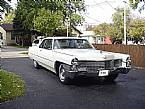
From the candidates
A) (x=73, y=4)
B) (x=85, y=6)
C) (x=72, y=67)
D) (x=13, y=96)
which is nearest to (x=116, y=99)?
(x=72, y=67)

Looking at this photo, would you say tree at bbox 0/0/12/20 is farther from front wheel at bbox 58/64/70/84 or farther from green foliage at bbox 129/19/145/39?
green foliage at bbox 129/19/145/39

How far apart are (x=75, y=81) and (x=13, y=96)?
2901 mm

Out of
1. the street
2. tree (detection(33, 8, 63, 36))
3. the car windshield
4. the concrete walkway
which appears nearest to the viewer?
the street

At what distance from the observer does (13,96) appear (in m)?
7.42

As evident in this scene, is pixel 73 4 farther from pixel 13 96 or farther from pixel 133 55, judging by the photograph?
pixel 13 96

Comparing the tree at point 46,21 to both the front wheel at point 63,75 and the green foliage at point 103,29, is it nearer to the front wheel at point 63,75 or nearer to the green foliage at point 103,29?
the front wheel at point 63,75

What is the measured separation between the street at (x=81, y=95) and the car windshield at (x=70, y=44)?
1.25 meters

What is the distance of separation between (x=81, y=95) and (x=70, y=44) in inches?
145

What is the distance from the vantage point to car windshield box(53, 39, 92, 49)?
35.6 ft

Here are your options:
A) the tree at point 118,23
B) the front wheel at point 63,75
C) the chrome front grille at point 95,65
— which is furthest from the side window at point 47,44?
the tree at point 118,23

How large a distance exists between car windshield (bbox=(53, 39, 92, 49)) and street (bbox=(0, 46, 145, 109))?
1245 mm

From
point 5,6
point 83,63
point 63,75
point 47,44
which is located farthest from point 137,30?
point 5,6

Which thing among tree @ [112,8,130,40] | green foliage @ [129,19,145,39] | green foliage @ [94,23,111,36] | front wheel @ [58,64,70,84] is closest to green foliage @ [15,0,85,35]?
front wheel @ [58,64,70,84]

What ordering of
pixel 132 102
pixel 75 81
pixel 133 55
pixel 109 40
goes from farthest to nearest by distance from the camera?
pixel 109 40 < pixel 133 55 < pixel 75 81 < pixel 132 102
